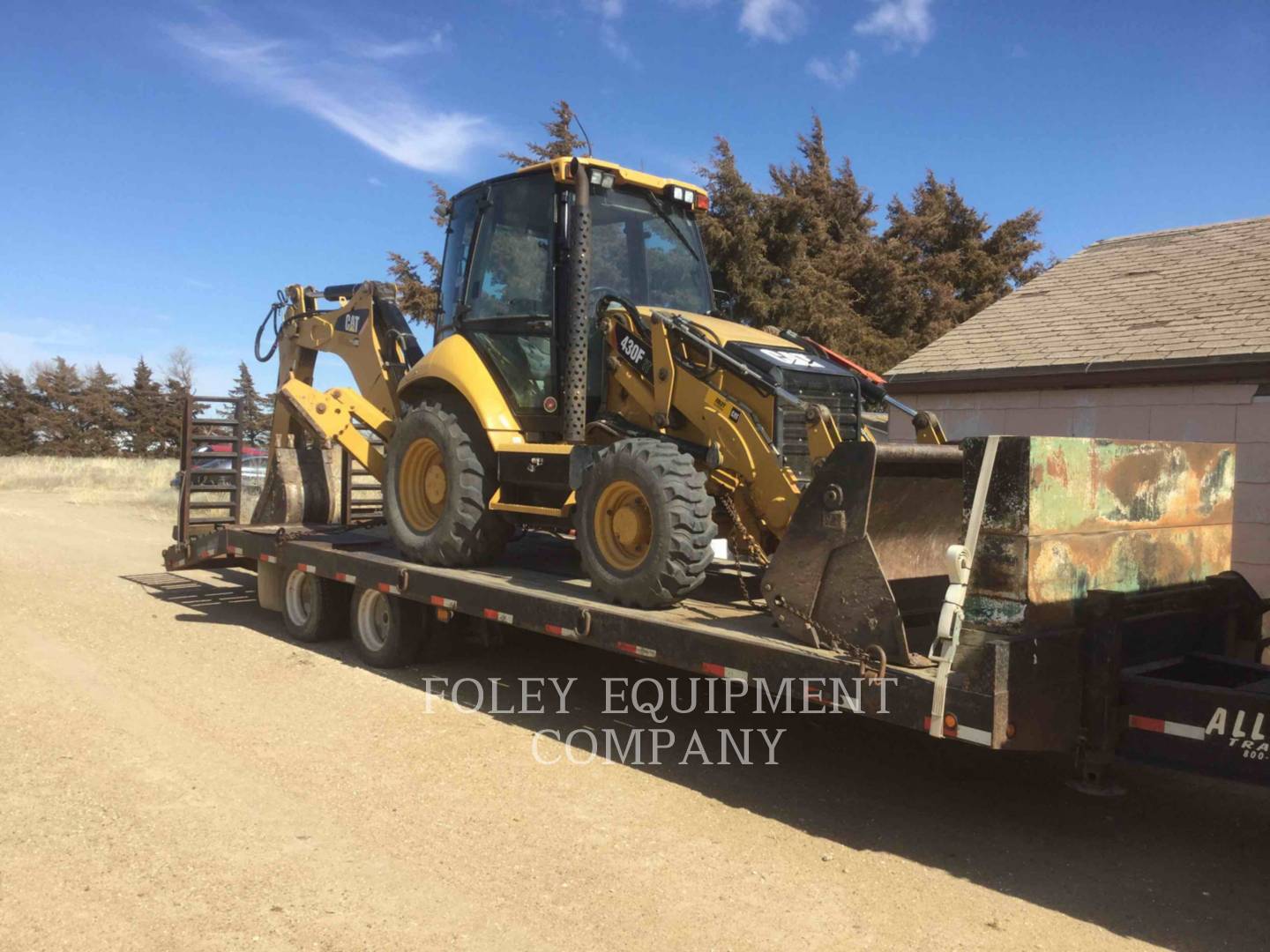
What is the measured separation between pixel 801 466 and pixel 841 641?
1.55 meters

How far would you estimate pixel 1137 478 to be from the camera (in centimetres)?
484

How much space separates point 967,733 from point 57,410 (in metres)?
58.0

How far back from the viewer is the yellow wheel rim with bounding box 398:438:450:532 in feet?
24.9

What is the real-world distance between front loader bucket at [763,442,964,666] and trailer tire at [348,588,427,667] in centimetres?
371

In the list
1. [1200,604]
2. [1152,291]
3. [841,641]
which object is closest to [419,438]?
[841,641]

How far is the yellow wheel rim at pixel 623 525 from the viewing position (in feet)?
19.3

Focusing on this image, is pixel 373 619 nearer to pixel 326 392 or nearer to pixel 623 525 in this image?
pixel 326 392

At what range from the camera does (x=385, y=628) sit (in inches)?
316

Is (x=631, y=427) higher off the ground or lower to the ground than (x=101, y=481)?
higher

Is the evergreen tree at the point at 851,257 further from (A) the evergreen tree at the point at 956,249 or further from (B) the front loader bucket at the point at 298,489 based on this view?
(B) the front loader bucket at the point at 298,489

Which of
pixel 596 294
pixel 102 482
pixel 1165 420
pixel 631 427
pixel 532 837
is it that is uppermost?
pixel 596 294

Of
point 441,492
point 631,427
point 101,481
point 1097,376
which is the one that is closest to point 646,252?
point 631,427

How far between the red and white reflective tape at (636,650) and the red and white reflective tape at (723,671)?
0.37 m

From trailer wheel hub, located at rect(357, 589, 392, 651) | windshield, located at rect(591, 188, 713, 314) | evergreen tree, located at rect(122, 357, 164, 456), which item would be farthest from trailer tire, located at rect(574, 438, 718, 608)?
evergreen tree, located at rect(122, 357, 164, 456)
